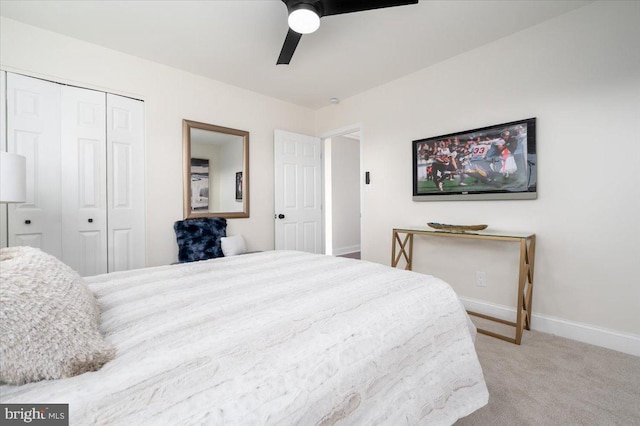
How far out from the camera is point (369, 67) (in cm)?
300

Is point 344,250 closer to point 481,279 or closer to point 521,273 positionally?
point 481,279

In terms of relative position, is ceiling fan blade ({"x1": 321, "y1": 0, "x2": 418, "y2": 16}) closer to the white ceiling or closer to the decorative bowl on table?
the white ceiling

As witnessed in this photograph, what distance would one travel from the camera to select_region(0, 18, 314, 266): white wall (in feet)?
7.68

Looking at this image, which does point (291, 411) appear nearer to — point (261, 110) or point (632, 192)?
point (632, 192)

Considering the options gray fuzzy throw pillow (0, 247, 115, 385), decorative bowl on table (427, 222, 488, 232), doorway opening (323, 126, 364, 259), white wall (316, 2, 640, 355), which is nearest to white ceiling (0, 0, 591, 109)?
white wall (316, 2, 640, 355)

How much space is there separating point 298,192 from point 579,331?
3317mm

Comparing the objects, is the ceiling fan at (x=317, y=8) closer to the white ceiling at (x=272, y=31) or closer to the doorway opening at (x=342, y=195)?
the white ceiling at (x=272, y=31)

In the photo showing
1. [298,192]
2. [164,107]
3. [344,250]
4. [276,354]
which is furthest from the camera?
[344,250]

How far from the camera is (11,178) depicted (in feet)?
5.08

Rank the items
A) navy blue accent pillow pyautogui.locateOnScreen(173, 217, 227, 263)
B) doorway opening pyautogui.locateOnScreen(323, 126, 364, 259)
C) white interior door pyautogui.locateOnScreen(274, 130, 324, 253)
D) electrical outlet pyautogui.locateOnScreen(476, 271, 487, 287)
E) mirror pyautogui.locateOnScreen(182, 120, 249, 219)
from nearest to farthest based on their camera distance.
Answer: electrical outlet pyautogui.locateOnScreen(476, 271, 487, 287) → navy blue accent pillow pyautogui.locateOnScreen(173, 217, 227, 263) → mirror pyautogui.locateOnScreen(182, 120, 249, 219) → white interior door pyautogui.locateOnScreen(274, 130, 324, 253) → doorway opening pyautogui.locateOnScreen(323, 126, 364, 259)

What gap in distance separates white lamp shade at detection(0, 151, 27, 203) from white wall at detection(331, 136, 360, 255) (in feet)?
15.6

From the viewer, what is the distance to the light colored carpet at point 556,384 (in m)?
1.37
